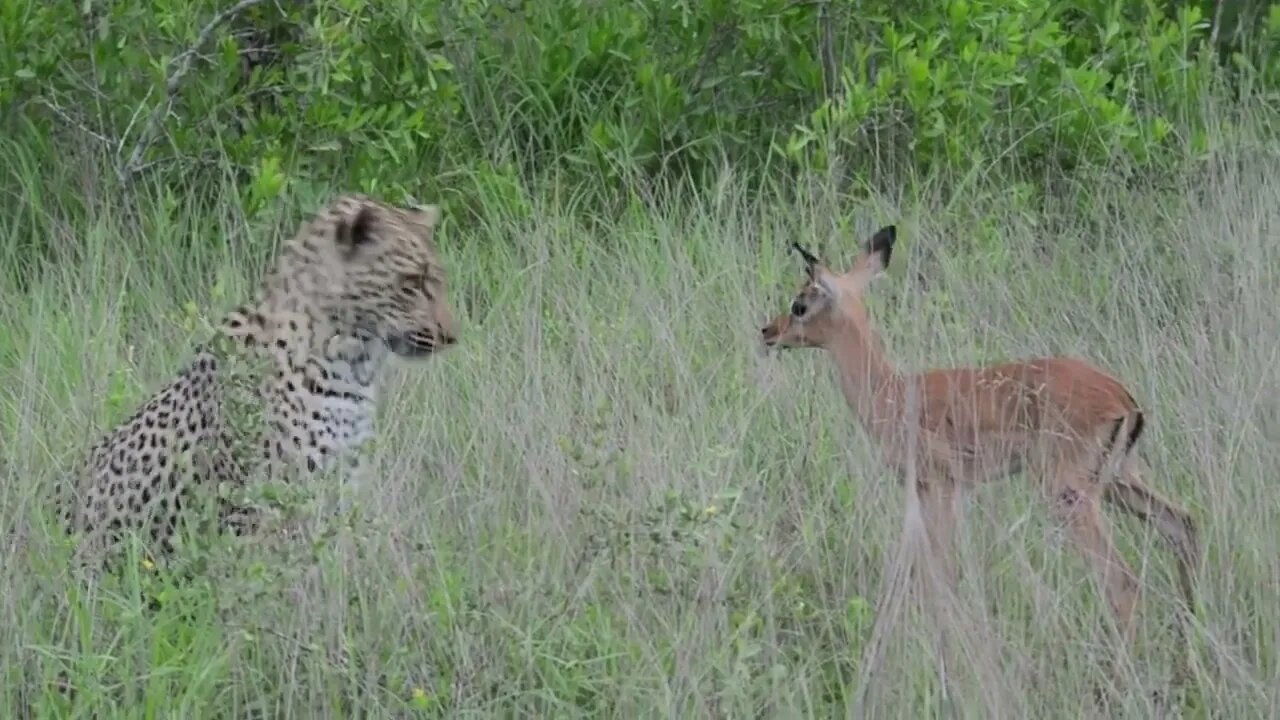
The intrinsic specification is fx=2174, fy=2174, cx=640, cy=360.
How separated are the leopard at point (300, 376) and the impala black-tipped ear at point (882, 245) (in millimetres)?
1404

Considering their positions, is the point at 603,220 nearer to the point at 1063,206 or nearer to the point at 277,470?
the point at 1063,206

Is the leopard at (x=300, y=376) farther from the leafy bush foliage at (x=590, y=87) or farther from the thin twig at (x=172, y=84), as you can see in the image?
the thin twig at (x=172, y=84)

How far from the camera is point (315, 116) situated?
25.1ft

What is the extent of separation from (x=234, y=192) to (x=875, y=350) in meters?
2.48

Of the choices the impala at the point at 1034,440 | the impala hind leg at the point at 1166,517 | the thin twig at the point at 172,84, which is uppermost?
the thin twig at the point at 172,84

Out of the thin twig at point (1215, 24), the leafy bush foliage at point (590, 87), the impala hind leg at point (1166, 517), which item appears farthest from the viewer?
the thin twig at point (1215, 24)

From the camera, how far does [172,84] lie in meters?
7.65

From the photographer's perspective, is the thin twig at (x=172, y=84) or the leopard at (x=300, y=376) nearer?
the leopard at (x=300, y=376)

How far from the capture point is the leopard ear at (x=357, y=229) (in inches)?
203

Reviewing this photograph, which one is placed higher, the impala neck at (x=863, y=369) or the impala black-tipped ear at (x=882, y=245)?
the impala black-tipped ear at (x=882, y=245)

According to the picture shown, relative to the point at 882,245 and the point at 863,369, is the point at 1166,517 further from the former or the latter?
the point at 882,245

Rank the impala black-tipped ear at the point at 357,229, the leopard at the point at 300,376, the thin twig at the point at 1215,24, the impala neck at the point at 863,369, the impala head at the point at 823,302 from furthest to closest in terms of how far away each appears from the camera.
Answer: the thin twig at the point at 1215,24
the impala head at the point at 823,302
the impala neck at the point at 863,369
the impala black-tipped ear at the point at 357,229
the leopard at the point at 300,376

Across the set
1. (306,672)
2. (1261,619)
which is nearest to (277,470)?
(306,672)

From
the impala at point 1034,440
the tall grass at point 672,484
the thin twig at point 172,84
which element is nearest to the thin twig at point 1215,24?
the tall grass at point 672,484
